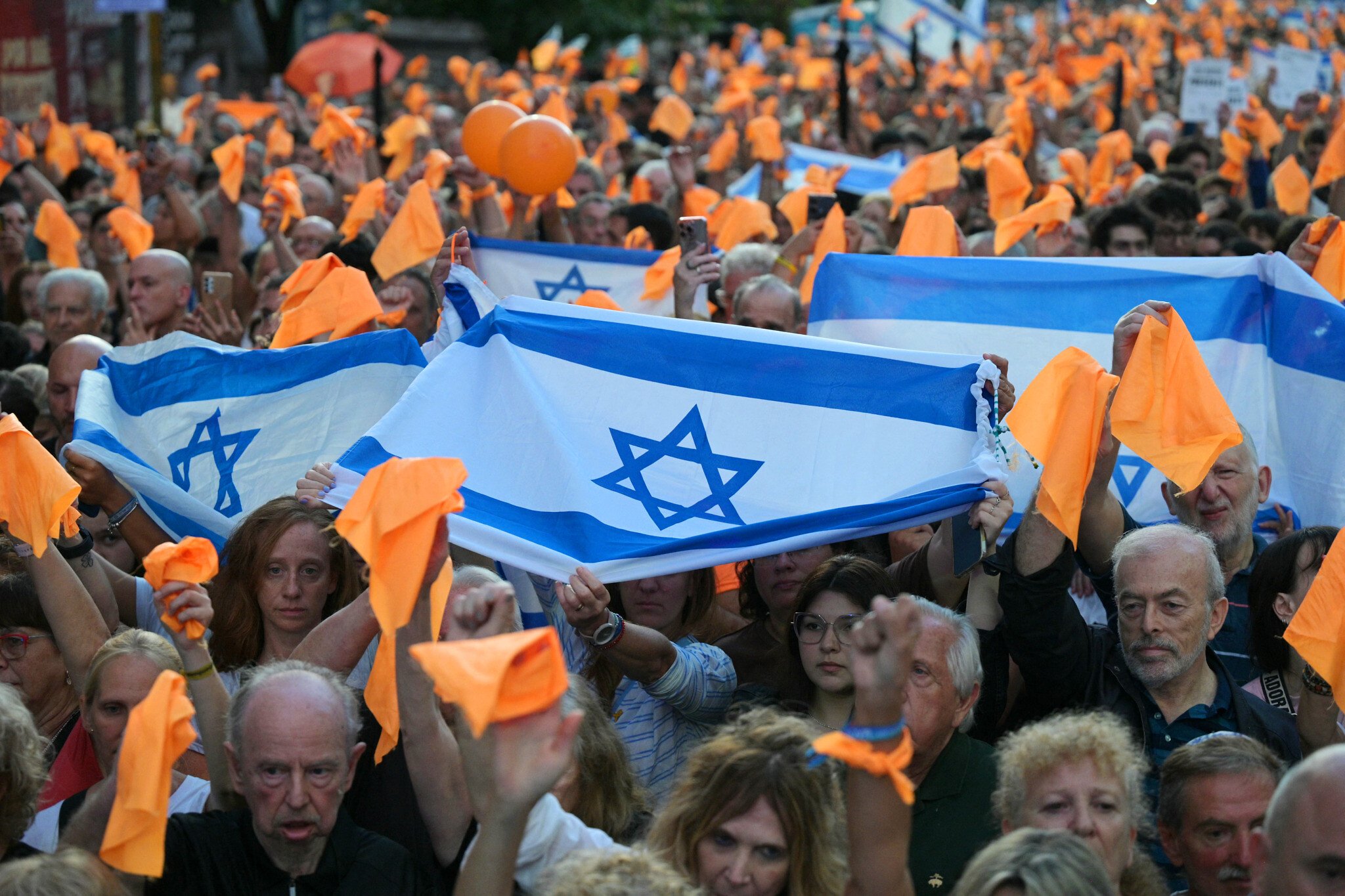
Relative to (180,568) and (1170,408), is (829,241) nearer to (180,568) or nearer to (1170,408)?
(1170,408)

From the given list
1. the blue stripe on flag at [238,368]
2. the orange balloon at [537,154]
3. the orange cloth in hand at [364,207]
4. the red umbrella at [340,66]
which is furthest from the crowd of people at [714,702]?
the red umbrella at [340,66]

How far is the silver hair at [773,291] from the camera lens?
6266mm

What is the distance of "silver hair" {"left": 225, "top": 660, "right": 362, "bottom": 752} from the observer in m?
3.42

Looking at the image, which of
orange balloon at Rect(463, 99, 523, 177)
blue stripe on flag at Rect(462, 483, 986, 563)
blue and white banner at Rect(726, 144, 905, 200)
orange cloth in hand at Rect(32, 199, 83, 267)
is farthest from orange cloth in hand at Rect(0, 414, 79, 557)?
blue and white banner at Rect(726, 144, 905, 200)

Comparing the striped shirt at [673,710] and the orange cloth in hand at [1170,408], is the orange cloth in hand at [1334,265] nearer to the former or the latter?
the orange cloth in hand at [1170,408]

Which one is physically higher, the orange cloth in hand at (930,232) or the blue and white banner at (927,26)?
the blue and white banner at (927,26)

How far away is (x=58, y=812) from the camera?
371 cm

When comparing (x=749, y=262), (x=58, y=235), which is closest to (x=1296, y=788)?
(x=749, y=262)

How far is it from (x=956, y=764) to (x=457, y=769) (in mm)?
1153

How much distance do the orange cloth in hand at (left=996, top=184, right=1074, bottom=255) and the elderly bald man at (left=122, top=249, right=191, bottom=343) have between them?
12.2 ft

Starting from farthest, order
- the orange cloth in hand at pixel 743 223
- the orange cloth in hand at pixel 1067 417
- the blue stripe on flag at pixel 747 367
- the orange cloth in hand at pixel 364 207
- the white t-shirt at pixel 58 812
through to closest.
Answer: the orange cloth in hand at pixel 743 223 → the orange cloth in hand at pixel 364 207 → the blue stripe on flag at pixel 747 367 → the orange cloth in hand at pixel 1067 417 → the white t-shirt at pixel 58 812

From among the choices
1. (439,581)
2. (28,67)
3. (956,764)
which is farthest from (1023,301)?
(28,67)

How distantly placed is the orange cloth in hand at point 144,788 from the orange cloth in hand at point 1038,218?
532 centimetres

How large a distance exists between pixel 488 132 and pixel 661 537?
437 cm
